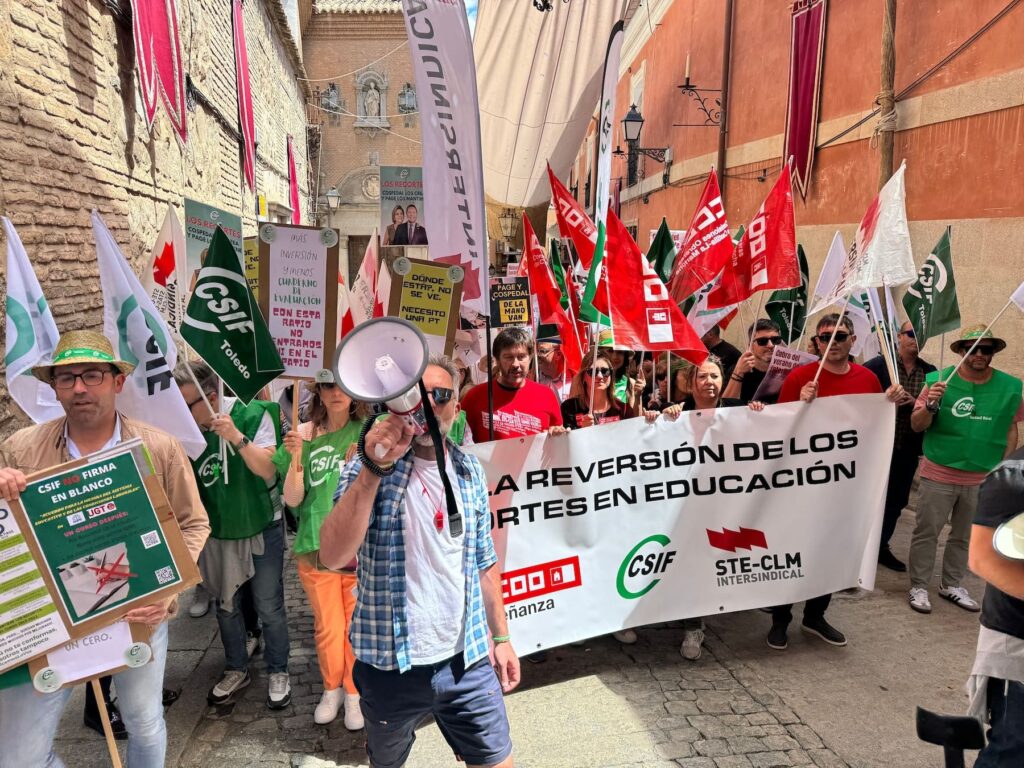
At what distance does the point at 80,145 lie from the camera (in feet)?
17.5

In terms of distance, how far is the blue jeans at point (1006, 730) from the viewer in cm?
216

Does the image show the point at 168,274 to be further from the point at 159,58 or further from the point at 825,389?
the point at 159,58

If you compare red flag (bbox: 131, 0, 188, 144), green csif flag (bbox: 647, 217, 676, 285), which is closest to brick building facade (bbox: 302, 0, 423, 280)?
red flag (bbox: 131, 0, 188, 144)

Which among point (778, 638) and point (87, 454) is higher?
point (87, 454)

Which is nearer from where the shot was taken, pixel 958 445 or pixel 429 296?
pixel 429 296

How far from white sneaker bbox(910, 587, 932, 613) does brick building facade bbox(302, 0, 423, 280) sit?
2599 centimetres

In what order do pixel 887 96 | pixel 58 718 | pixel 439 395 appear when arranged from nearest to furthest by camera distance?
1. pixel 439 395
2. pixel 58 718
3. pixel 887 96

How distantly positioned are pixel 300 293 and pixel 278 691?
206cm

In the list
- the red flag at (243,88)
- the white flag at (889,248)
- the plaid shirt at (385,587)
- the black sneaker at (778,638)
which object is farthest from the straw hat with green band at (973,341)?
the red flag at (243,88)

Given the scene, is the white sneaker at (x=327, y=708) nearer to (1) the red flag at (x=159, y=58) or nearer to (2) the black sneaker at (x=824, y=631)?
(2) the black sneaker at (x=824, y=631)

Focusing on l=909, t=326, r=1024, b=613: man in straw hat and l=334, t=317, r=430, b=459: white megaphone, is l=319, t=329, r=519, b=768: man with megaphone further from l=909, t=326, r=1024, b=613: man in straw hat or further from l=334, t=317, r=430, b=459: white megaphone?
l=909, t=326, r=1024, b=613: man in straw hat

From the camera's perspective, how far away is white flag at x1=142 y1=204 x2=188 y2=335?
13.0ft

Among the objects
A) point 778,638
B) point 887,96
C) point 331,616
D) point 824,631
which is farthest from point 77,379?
point 887,96

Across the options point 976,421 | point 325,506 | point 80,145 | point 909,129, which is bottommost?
point 325,506
